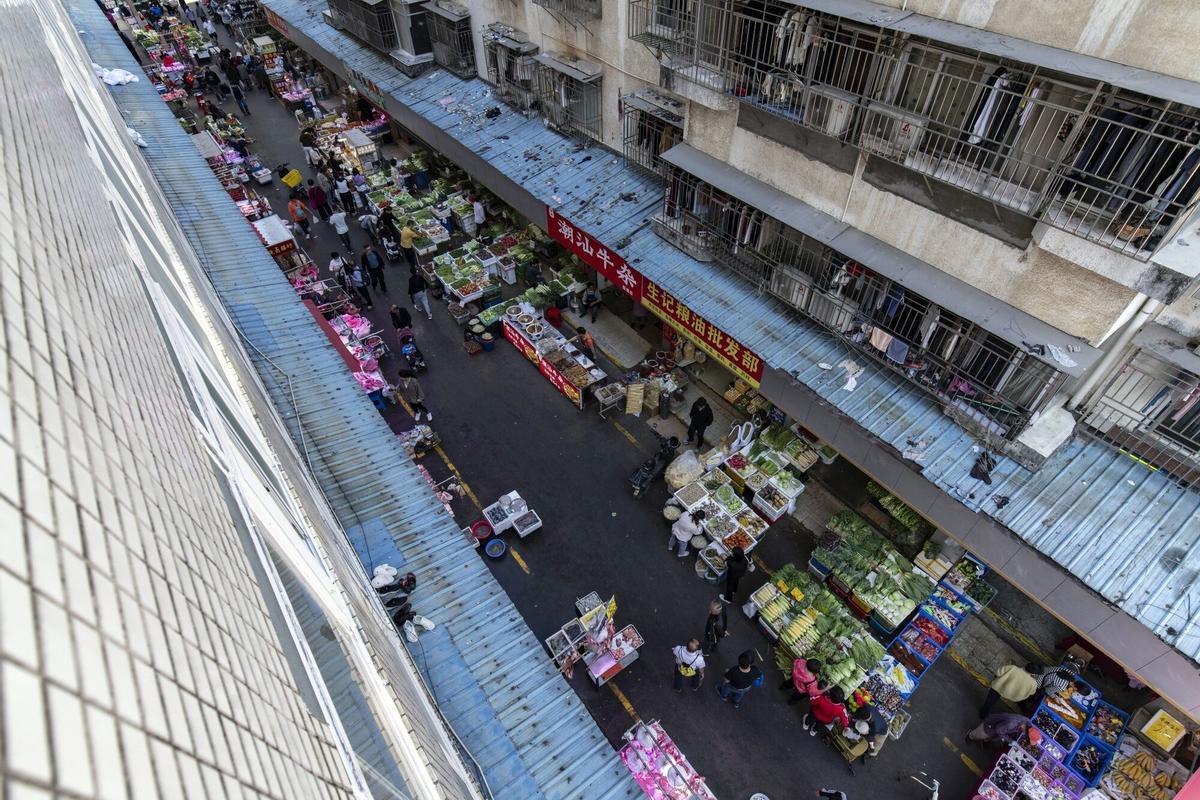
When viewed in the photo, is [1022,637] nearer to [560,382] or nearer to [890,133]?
[890,133]

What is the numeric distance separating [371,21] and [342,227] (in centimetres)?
789

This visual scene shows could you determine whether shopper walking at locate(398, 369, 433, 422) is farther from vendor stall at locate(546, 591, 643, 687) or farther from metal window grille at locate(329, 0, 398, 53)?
metal window grille at locate(329, 0, 398, 53)

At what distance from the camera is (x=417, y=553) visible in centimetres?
982

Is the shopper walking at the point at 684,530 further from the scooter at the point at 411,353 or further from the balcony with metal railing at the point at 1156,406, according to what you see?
the scooter at the point at 411,353

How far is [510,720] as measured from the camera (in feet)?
27.1

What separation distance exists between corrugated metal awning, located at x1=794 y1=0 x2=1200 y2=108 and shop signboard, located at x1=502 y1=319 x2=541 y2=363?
1077cm

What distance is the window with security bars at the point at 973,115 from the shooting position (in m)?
7.84

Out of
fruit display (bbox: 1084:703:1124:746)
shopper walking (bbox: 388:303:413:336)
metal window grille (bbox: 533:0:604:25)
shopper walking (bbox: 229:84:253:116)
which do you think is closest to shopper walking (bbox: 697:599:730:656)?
fruit display (bbox: 1084:703:1124:746)

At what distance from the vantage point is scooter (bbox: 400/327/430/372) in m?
17.7

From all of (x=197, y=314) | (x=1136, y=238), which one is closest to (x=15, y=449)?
(x=197, y=314)

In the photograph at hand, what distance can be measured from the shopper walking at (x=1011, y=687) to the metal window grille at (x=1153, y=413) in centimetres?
435

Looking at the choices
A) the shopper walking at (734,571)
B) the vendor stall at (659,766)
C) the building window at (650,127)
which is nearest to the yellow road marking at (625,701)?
the vendor stall at (659,766)

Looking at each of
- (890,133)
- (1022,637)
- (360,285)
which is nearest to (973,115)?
(890,133)

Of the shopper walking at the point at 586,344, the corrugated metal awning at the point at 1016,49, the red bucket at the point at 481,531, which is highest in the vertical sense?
the corrugated metal awning at the point at 1016,49
